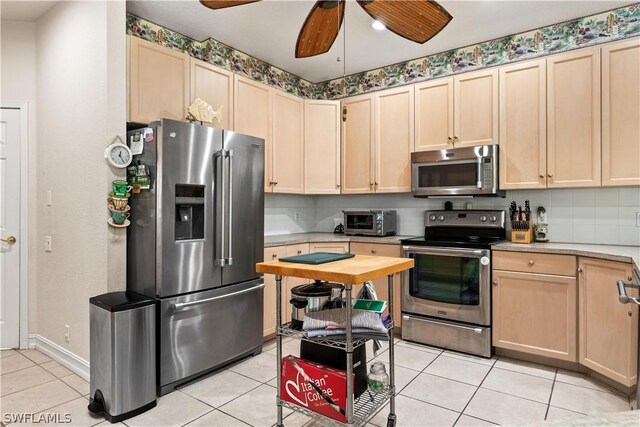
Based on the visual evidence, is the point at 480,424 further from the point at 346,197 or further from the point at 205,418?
the point at 346,197

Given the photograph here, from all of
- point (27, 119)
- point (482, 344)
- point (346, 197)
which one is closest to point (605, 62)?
point (482, 344)

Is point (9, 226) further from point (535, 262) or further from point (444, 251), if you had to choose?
point (535, 262)

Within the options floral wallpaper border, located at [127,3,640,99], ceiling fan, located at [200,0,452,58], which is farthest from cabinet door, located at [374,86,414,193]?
ceiling fan, located at [200,0,452,58]

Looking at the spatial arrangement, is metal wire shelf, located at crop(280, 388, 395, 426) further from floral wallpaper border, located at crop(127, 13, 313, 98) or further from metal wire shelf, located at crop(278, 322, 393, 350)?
floral wallpaper border, located at crop(127, 13, 313, 98)

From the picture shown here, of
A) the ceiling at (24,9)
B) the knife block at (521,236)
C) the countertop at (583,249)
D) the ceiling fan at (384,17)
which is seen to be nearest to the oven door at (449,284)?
the countertop at (583,249)

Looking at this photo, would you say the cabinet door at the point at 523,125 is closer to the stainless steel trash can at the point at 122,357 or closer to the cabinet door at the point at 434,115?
the cabinet door at the point at 434,115

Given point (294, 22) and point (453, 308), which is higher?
point (294, 22)

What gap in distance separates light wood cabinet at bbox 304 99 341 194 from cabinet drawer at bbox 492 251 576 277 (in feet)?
6.38

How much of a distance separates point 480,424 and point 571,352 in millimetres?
1159

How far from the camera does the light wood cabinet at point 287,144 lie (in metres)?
3.84

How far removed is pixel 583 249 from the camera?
2.71m

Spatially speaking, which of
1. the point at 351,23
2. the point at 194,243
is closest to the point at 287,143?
the point at 351,23

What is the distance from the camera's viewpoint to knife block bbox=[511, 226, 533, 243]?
3189 millimetres

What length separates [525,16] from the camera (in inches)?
120
